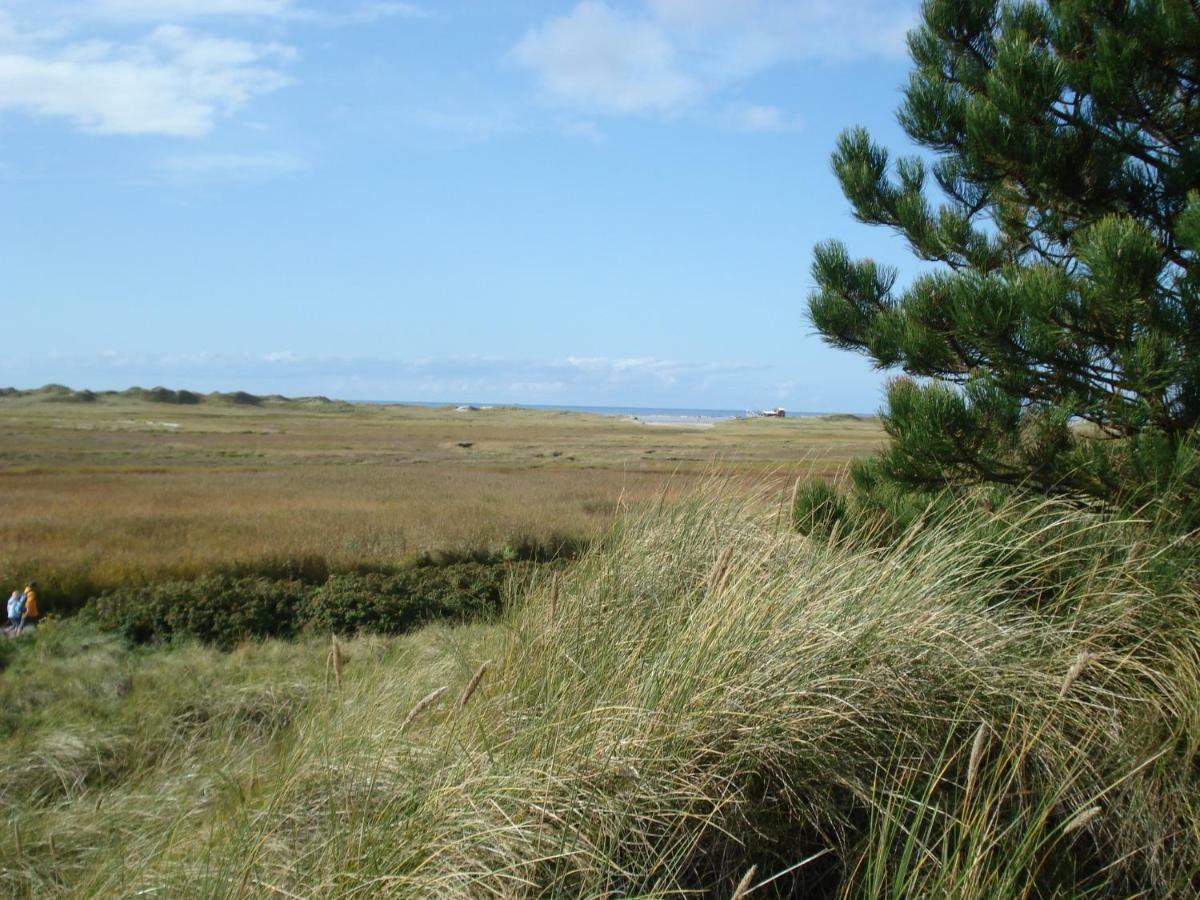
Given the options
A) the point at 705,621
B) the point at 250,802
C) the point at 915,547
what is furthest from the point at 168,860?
the point at 915,547

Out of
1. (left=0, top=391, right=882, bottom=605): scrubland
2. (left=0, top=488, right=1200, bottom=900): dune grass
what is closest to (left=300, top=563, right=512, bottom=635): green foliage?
(left=0, top=391, right=882, bottom=605): scrubland

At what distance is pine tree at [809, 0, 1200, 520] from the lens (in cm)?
525

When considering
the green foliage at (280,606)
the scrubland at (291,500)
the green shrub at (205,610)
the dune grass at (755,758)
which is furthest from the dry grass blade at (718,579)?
the green shrub at (205,610)

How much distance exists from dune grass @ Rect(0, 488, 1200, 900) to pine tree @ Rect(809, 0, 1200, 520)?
996 millimetres

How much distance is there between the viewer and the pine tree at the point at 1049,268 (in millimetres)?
5246

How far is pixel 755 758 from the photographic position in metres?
3.23

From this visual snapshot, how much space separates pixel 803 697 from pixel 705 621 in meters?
0.50

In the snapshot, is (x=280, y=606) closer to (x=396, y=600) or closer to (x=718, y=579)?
(x=396, y=600)

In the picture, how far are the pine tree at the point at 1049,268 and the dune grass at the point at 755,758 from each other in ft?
3.27

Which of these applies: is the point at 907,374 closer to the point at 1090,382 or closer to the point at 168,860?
the point at 1090,382

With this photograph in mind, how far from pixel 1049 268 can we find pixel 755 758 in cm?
379

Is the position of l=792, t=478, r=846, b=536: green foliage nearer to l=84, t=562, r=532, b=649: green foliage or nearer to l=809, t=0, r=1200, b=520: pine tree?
l=809, t=0, r=1200, b=520: pine tree

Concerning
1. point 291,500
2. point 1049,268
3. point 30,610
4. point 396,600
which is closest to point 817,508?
point 1049,268

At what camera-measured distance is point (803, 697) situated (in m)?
3.41
